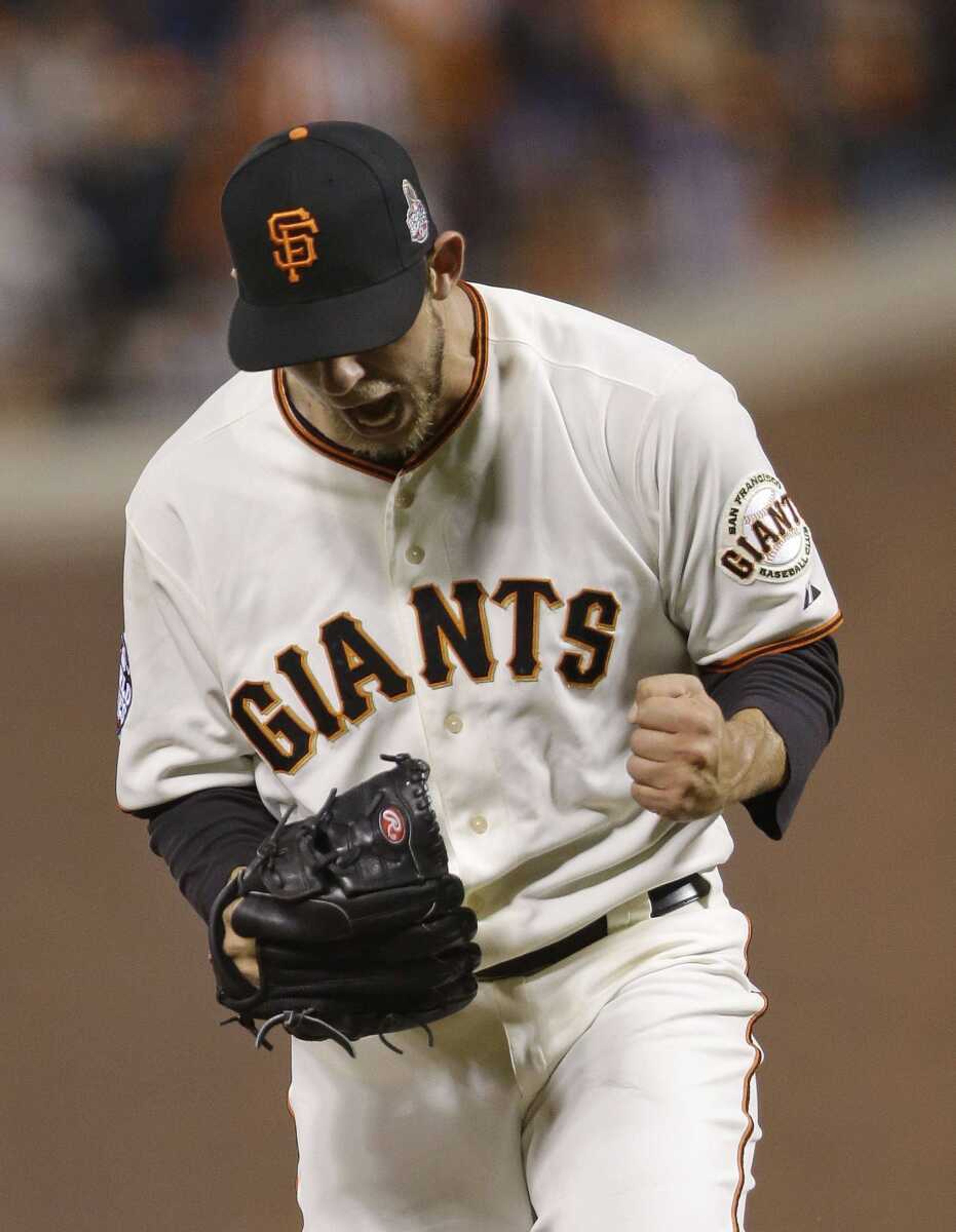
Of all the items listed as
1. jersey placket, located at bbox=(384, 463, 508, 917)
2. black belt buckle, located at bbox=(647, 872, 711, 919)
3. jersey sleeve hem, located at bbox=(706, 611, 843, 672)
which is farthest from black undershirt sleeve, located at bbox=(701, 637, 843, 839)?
jersey placket, located at bbox=(384, 463, 508, 917)

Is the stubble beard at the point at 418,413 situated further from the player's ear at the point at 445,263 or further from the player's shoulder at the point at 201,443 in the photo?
the player's shoulder at the point at 201,443

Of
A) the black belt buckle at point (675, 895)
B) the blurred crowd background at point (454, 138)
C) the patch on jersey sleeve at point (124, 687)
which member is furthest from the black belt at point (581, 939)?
the blurred crowd background at point (454, 138)

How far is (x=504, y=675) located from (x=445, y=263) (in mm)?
498

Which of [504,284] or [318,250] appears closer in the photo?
[318,250]

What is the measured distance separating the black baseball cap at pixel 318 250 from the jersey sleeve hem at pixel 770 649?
0.58 meters

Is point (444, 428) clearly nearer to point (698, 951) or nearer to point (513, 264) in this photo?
point (698, 951)

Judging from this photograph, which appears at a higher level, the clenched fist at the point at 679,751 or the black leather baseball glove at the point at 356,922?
the clenched fist at the point at 679,751

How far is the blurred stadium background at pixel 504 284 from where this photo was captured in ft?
14.6

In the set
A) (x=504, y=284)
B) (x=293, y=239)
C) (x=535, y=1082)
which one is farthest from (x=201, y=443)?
(x=504, y=284)

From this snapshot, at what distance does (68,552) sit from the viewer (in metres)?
6.44

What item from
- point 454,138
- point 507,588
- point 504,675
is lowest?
point 504,675

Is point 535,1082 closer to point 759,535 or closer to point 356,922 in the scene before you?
point 356,922

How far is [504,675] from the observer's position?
7.77 feet

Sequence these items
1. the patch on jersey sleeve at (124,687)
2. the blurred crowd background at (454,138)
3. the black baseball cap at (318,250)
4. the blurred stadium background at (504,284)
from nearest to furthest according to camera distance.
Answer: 1. the black baseball cap at (318,250)
2. the patch on jersey sleeve at (124,687)
3. the blurred stadium background at (504,284)
4. the blurred crowd background at (454,138)
